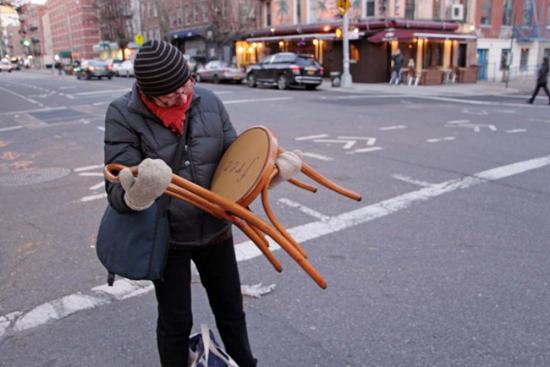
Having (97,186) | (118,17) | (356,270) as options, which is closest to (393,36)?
(97,186)

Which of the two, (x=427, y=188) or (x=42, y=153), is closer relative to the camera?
(x=427, y=188)

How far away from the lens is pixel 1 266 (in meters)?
4.25

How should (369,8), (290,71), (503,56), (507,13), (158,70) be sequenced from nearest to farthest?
(158,70), (290,71), (369,8), (507,13), (503,56)

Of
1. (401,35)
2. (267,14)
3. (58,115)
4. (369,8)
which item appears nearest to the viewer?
(58,115)

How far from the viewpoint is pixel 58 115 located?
14.8 m

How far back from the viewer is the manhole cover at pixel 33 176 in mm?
7082

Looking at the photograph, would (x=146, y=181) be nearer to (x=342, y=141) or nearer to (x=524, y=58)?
(x=342, y=141)

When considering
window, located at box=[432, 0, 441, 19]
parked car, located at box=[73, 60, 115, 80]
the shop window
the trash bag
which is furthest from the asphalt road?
parked car, located at box=[73, 60, 115, 80]

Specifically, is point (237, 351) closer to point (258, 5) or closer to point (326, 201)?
point (326, 201)

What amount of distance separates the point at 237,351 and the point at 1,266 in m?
2.77

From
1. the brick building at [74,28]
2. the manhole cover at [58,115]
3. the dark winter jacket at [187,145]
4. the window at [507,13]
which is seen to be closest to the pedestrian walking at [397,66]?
the window at [507,13]

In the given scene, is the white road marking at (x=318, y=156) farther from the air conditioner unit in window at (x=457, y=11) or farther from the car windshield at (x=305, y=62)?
the air conditioner unit in window at (x=457, y=11)

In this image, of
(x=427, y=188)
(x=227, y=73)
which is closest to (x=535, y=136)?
(x=427, y=188)

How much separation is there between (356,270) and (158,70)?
2644mm
